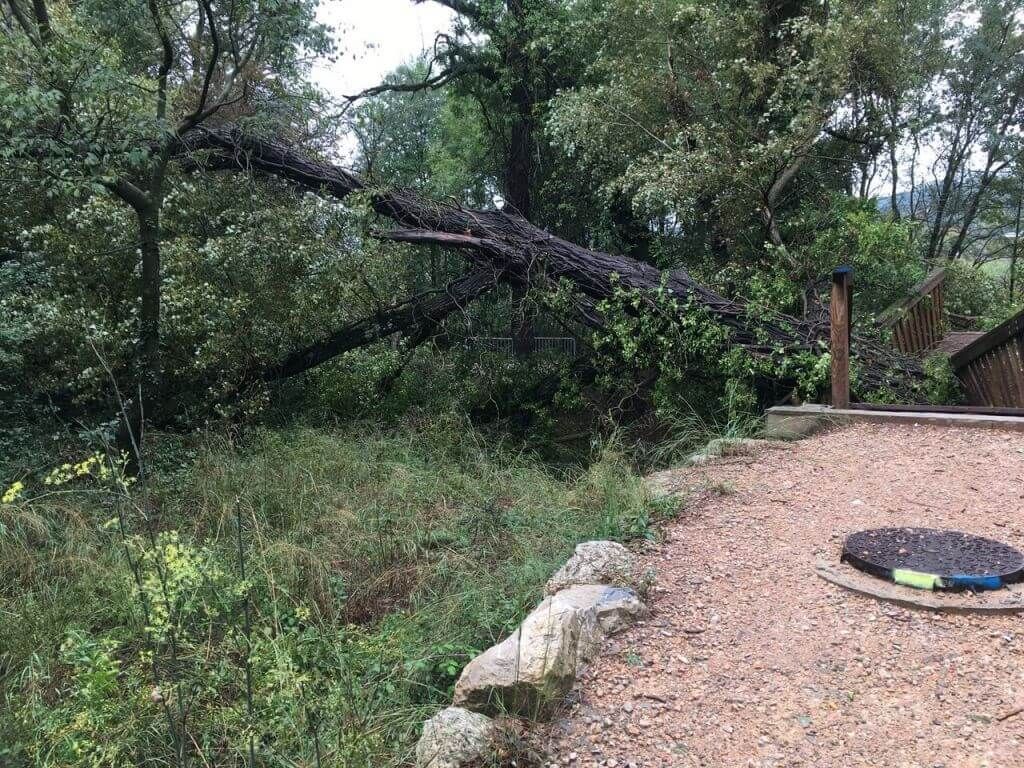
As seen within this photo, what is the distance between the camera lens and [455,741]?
1983 millimetres

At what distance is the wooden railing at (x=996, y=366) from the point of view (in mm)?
5895

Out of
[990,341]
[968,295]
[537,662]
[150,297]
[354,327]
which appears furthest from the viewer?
[968,295]

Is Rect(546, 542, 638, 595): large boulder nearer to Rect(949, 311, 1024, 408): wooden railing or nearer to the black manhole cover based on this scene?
the black manhole cover

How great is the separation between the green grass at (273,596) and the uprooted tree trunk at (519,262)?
2.20 meters

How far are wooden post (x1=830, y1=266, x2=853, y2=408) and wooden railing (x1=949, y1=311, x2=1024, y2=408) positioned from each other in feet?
5.08

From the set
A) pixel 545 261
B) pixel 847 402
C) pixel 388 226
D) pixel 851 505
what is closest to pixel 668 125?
pixel 545 261

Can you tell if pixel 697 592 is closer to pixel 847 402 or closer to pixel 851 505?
pixel 851 505

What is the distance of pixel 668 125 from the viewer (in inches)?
359

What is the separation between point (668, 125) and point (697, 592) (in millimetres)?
7710

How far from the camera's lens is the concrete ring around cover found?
102 inches

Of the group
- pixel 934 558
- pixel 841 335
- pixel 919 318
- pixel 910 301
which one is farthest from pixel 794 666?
pixel 919 318

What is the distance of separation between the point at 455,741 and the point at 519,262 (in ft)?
18.5

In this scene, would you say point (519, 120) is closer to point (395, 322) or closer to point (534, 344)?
point (534, 344)

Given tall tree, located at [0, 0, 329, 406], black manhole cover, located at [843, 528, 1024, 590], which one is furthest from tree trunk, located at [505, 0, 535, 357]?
black manhole cover, located at [843, 528, 1024, 590]
